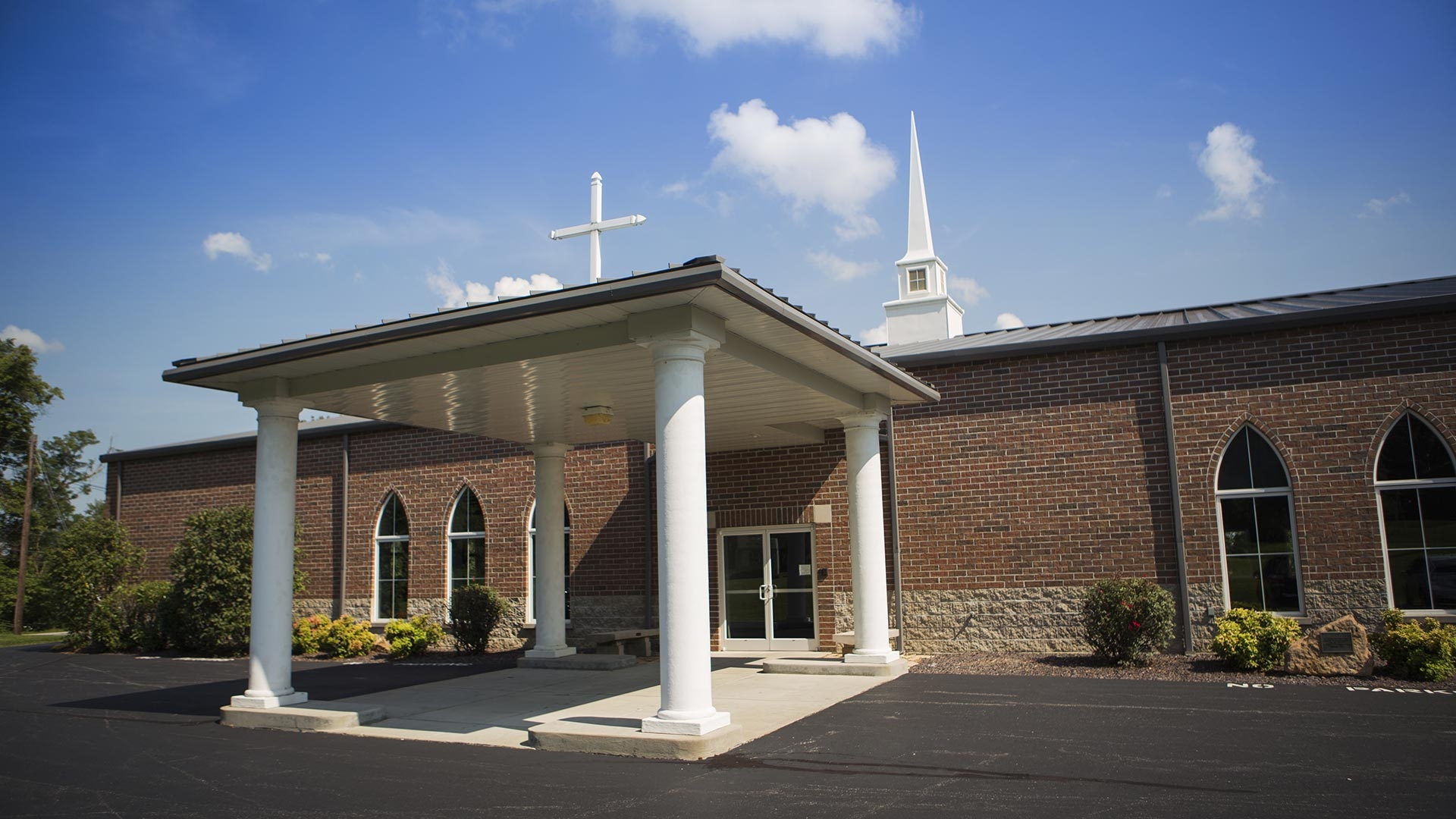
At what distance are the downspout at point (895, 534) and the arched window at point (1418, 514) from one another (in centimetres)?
631

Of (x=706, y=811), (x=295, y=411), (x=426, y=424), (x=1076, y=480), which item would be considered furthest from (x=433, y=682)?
(x=1076, y=480)

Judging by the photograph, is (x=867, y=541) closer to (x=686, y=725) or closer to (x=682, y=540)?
(x=682, y=540)

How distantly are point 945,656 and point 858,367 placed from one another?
5536 mm

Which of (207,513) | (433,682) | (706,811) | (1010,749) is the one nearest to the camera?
(706,811)

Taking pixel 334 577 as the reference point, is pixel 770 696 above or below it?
below

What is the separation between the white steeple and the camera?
2820cm

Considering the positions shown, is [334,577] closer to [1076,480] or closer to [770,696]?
[770,696]

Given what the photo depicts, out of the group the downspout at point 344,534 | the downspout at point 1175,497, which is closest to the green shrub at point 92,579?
the downspout at point 344,534

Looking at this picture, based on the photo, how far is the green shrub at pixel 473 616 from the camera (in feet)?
57.2

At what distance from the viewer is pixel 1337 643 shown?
11.5m

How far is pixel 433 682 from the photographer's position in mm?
13531

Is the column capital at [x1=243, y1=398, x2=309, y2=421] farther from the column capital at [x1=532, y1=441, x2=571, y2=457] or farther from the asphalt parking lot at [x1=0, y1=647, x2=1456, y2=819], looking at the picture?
the column capital at [x1=532, y1=441, x2=571, y2=457]

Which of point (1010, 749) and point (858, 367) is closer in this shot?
point (1010, 749)

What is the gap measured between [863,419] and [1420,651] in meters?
6.83
